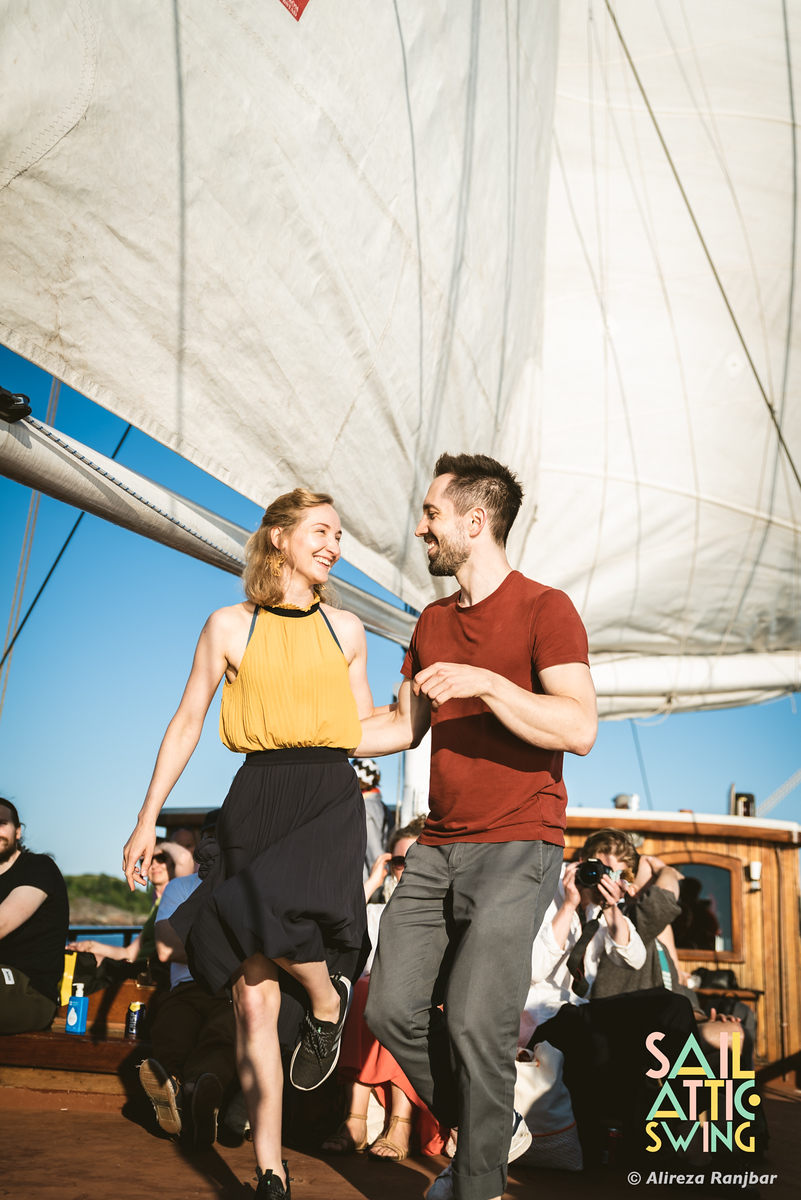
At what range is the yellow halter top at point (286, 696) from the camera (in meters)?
2.66

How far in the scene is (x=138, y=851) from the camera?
2.49 metres

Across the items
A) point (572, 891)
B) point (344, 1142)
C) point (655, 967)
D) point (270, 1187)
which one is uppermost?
point (572, 891)

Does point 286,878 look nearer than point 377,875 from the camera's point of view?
Yes

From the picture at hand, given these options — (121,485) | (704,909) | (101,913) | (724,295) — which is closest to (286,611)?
(121,485)

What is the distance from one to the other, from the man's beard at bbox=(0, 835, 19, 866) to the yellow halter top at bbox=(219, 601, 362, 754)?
6.90 ft

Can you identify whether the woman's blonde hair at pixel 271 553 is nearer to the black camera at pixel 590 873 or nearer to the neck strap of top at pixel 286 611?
the neck strap of top at pixel 286 611

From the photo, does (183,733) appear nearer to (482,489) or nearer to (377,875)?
(482,489)

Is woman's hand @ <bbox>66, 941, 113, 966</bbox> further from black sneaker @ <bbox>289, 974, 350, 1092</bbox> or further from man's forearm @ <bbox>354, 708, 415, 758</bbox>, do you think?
man's forearm @ <bbox>354, 708, 415, 758</bbox>

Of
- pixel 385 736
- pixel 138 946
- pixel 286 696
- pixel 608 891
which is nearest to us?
pixel 286 696

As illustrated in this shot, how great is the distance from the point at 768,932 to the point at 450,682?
6260mm

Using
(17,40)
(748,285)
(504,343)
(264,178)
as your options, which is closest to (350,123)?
(264,178)

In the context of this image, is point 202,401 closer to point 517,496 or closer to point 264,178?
point 264,178

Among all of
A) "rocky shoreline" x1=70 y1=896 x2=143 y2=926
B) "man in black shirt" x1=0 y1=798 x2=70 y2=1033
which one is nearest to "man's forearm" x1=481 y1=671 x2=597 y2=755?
"man in black shirt" x1=0 y1=798 x2=70 y2=1033

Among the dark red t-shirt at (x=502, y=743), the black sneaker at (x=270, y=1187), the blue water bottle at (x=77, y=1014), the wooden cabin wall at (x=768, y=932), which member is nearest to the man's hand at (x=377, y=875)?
the blue water bottle at (x=77, y=1014)
